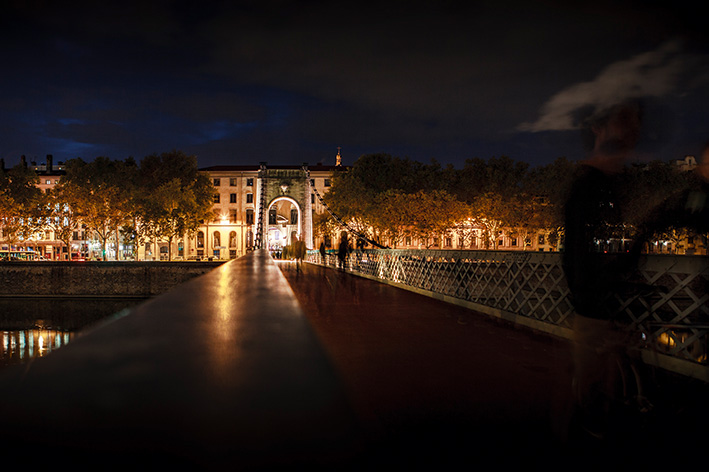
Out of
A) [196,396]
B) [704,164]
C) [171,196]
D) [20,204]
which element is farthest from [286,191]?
[196,396]

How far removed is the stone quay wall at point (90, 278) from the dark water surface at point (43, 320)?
0.92 metres

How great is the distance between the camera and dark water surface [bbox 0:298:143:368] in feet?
93.6

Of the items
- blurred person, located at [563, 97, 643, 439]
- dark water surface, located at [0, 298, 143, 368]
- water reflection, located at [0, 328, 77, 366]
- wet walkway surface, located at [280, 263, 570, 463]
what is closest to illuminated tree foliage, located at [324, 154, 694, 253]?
dark water surface, located at [0, 298, 143, 368]

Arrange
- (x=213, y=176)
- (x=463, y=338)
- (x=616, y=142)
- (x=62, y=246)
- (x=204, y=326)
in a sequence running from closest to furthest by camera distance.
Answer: (x=204, y=326)
(x=616, y=142)
(x=463, y=338)
(x=62, y=246)
(x=213, y=176)

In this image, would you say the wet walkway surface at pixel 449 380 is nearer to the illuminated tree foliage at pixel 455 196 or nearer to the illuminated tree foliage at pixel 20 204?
the illuminated tree foliage at pixel 455 196

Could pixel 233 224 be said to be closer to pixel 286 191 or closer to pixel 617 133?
pixel 286 191

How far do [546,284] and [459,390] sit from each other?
20.0 feet

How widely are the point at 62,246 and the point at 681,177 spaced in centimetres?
7776

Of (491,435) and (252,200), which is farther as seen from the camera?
(252,200)

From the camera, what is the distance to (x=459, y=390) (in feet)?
15.1

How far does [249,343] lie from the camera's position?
3.59 feet

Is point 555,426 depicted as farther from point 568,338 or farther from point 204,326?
point 568,338

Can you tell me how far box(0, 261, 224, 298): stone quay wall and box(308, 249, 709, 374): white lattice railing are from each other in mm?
23056

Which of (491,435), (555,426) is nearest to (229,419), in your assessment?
(491,435)
